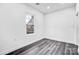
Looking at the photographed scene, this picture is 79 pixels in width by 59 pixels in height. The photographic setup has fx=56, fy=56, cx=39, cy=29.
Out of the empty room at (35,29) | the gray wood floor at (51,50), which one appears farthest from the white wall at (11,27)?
the gray wood floor at (51,50)

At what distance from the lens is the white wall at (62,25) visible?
158 inches

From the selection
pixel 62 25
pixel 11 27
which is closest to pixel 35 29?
pixel 11 27

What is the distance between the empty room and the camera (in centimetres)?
242

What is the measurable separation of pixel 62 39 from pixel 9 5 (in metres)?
4.27

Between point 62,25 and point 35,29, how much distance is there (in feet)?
7.27

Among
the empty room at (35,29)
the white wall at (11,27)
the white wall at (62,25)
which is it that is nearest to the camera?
the white wall at (11,27)

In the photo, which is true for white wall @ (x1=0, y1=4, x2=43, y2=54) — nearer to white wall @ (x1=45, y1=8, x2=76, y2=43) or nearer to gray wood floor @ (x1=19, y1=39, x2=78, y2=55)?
gray wood floor @ (x1=19, y1=39, x2=78, y2=55)

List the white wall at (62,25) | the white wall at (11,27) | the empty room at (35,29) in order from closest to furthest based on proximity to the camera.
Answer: the white wall at (11,27) < the empty room at (35,29) < the white wall at (62,25)

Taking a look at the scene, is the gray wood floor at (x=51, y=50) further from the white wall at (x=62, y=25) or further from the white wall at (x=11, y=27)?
the white wall at (x=62, y=25)

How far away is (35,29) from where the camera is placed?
4465mm

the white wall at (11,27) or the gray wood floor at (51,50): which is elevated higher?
the white wall at (11,27)

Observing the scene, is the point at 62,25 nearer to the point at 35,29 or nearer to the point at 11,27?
the point at 35,29

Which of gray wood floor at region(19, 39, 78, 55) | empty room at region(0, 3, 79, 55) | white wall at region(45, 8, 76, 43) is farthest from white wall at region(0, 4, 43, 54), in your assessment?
white wall at region(45, 8, 76, 43)

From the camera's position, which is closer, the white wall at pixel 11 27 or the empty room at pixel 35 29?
the white wall at pixel 11 27
